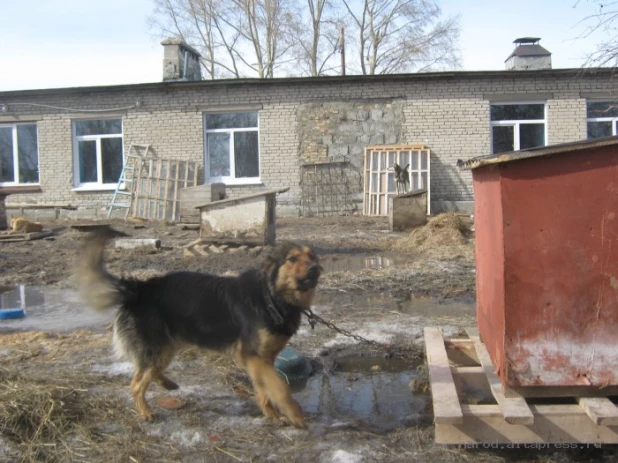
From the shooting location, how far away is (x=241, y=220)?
9.86 m

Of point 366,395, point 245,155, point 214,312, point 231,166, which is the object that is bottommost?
point 366,395

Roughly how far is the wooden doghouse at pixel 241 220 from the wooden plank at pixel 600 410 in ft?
23.3

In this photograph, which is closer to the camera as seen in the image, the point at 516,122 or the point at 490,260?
the point at 490,260

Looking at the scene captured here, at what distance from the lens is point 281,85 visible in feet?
57.3

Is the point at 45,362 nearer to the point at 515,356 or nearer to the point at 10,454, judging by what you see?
the point at 10,454

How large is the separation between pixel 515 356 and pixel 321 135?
14.8 meters

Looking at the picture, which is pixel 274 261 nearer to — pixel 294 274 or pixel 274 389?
pixel 294 274

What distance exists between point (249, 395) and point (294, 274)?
104 cm

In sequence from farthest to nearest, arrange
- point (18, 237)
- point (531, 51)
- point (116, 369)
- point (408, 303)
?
point (531, 51) → point (18, 237) → point (408, 303) → point (116, 369)

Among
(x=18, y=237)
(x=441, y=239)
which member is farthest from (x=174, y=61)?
(x=441, y=239)

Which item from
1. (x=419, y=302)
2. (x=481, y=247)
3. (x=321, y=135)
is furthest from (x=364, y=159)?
(x=481, y=247)

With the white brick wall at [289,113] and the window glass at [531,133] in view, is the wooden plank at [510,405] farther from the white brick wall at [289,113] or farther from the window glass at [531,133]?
the window glass at [531,133]

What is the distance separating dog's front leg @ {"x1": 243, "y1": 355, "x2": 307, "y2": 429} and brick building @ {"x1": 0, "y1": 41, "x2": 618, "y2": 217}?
1418cm

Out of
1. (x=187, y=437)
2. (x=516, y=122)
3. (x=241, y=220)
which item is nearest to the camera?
(x=187, y=437)
